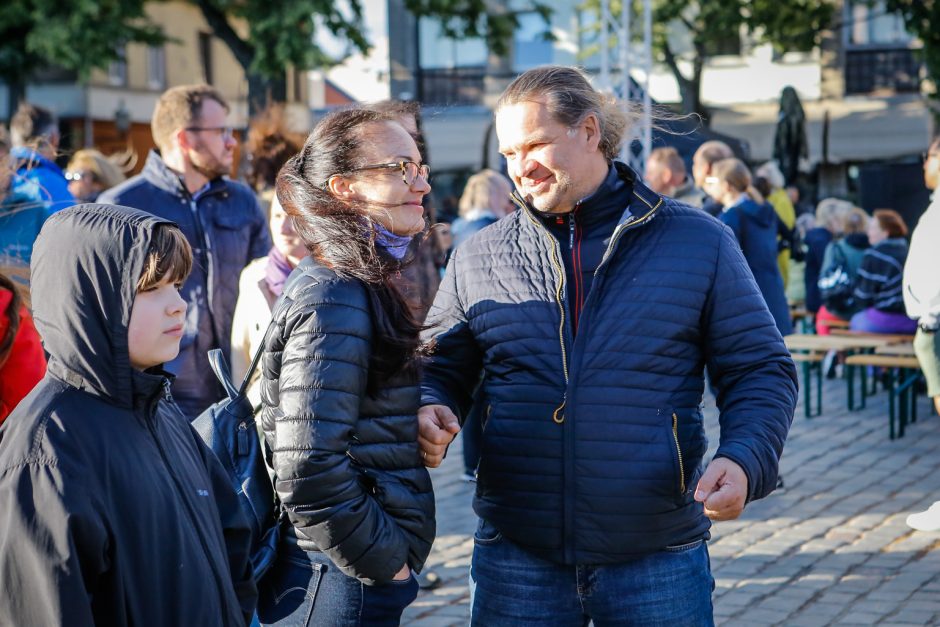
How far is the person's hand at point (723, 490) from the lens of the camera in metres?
2.62

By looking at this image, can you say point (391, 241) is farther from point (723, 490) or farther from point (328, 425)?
point (723, 490)

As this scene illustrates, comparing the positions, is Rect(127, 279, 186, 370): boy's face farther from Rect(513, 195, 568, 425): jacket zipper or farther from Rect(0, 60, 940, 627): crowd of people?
Rect(513, 195, 568, 425): jacket zipper

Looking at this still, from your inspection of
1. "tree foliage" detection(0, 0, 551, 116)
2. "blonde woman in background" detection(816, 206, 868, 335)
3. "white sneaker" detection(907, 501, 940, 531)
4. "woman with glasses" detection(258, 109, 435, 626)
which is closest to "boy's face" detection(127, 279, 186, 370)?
"woman with glasses" detection(258, 109, 435, 626)

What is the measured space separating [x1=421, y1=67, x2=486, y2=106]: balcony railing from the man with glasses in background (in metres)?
25.9

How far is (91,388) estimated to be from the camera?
2377 millimetres

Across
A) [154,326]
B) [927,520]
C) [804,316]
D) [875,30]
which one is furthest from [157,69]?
[154,326]

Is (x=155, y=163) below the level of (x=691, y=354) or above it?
above

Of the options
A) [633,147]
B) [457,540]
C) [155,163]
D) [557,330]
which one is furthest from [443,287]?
[633,147]

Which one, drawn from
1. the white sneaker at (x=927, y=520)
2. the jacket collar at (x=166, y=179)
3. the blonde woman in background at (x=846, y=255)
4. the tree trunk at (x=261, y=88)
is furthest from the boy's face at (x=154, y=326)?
the tree trunk at (x=261, y=88)

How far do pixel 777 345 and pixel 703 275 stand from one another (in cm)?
25

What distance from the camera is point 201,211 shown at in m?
5.32

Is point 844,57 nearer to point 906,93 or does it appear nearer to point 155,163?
point 906,93

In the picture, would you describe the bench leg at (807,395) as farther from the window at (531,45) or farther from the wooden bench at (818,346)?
the window at (531,45)

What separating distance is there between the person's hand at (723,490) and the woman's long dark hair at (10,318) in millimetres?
1849
